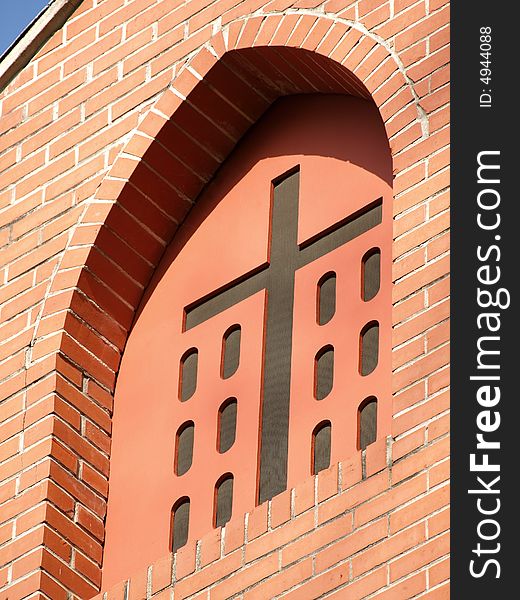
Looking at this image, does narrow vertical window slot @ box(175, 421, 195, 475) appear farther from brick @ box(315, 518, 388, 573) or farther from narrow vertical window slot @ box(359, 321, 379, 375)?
brick @ box(315, 518, 388, 573)

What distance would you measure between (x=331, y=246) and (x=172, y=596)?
130 centimetres

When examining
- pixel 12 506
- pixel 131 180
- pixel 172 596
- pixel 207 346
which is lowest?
pixel 172 596

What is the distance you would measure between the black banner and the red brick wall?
0.09 m

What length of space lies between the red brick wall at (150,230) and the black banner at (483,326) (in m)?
0.09

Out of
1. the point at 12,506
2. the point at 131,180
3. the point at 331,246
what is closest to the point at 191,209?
the point at 131,180

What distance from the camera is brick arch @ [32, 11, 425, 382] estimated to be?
22.4 feet

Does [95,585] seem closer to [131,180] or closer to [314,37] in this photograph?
[131,180]

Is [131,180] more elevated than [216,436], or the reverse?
[131,180]

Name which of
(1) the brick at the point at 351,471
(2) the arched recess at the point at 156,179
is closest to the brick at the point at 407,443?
(1) the brick at the point at 351,471

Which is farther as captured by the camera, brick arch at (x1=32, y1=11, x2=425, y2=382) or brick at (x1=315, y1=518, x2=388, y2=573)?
brick arch at (x1=32, y1=11, x2=425, y2=382)

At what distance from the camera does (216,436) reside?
21.1 ft

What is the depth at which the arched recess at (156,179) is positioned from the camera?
6.85 meters

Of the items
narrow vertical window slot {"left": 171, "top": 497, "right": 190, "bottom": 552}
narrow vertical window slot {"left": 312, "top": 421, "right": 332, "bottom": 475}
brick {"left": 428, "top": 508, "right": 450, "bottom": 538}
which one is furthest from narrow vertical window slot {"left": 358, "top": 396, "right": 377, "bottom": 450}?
narrow vertical window slot {"left": 171, "top": 497, "right": 190, "bottom": 552}

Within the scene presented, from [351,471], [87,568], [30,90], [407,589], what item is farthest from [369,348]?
[30,90]
